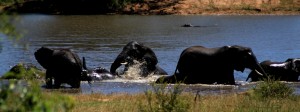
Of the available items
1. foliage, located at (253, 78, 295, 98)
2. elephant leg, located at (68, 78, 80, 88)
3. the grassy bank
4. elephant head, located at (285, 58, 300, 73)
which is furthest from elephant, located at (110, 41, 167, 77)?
foliage, located at (253, 78, 295, 98)

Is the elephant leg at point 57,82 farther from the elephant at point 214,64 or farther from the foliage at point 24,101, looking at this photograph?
the foliage at point 24,101

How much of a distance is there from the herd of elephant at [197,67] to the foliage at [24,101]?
48.5ft

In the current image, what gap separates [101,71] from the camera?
74.5 feet

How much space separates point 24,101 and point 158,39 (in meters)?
36.3

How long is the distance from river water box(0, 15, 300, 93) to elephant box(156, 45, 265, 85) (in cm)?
61

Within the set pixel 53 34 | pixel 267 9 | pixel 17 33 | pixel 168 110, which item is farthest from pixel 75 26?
pixel 17 33

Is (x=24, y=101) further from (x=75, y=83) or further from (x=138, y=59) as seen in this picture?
(x=138, y=59)

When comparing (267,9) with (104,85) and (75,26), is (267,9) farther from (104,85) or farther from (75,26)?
(104,85)

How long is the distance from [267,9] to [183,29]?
20952 millimetres

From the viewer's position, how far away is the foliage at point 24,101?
4.71 m

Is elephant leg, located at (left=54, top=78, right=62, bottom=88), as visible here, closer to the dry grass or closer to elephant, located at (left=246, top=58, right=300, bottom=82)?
the dry grass

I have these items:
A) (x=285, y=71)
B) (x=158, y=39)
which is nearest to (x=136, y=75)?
(x=285, y=71)

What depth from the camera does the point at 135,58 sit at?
23.7m

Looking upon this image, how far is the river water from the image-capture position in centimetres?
2250
